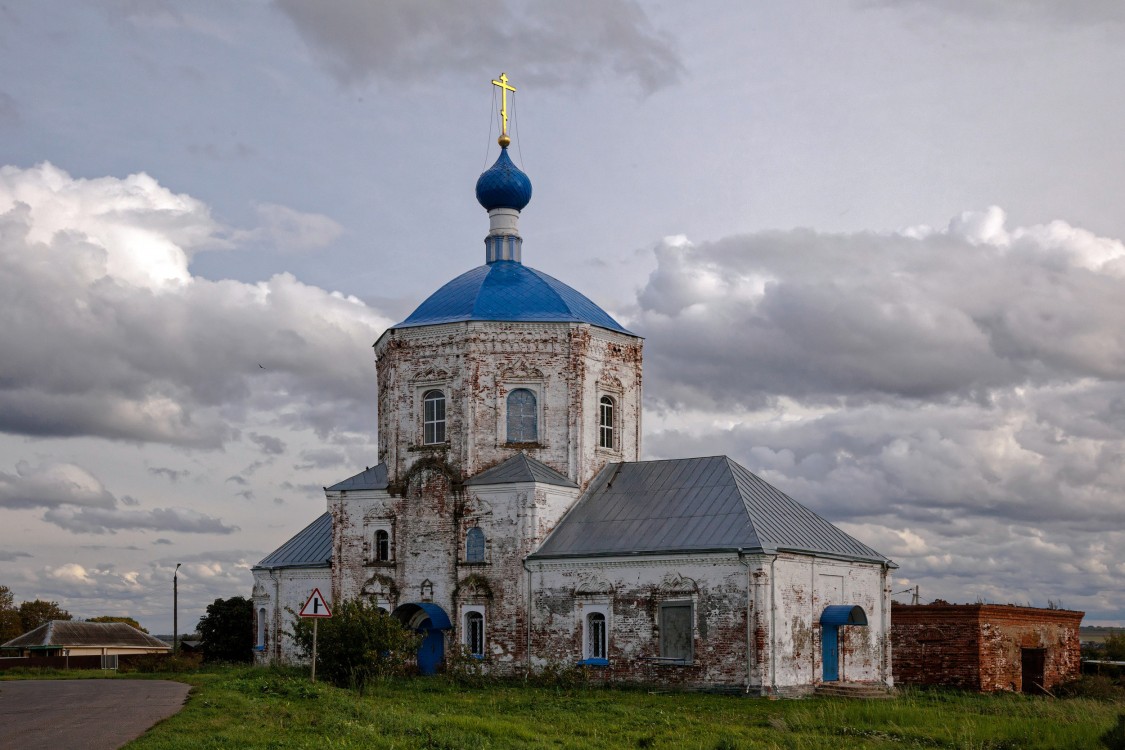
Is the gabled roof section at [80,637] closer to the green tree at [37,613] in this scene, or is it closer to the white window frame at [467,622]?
the green tree at [37,613]

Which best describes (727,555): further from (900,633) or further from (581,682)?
(900,633)

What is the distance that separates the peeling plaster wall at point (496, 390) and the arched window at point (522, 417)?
0.58 feet

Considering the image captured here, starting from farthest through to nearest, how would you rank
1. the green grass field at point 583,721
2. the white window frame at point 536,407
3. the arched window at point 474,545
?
the white window frame at point 536,407 → the arched window at point 474,545 → the green grass field at point 583,721

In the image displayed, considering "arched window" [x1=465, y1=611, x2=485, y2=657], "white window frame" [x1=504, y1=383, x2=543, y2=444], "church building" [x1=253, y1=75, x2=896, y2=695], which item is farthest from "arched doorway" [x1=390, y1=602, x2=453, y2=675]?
"white window frame" [x1=504, y1=383, x2=543, y2=444]

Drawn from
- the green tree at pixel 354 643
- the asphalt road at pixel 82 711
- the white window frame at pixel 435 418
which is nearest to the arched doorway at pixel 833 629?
the green tree at pixel 354 643

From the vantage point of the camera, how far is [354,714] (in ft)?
56.6

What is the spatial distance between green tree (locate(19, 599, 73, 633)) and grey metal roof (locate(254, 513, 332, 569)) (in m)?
35.6

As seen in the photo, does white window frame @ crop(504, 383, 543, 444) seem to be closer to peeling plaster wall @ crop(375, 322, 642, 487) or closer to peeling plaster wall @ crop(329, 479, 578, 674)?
peeling plaster wall @ crop(375, 322, 642, 487)

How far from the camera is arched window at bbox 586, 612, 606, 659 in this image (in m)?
26.2

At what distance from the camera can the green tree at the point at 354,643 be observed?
72.1ft

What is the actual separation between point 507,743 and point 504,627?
11.6 m

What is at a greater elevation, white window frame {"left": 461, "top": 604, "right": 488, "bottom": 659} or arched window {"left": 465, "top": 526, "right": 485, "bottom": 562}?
arched window {"left": 465, "top": 526, "right": 485, "bottom": 562}

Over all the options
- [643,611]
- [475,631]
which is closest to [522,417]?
[475,631]

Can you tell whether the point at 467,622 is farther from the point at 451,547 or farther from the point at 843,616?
the point at 843,616
